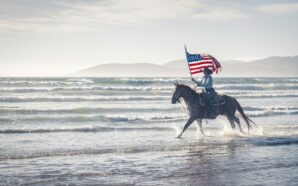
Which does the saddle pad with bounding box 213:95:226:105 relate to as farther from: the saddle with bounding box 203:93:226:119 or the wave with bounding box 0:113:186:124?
the wave with bounding box 0:113:186:124

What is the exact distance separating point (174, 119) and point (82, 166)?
A: 13758 mm

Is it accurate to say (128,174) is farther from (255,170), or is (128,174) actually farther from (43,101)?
(43,101)

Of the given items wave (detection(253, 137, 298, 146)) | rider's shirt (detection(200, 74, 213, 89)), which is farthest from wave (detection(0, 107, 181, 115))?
wave (detection(253, 137, 298, 146))

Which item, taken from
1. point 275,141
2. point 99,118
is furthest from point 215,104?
point 99,118

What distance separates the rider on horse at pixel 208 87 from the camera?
19438 millimetres

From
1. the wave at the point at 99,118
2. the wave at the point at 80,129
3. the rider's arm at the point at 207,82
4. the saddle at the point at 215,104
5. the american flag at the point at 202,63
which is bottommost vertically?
the wave at the point at 80,129

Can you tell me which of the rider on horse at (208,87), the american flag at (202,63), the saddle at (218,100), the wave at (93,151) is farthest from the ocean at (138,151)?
the american flag at (202,63)

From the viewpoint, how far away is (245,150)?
15.7m

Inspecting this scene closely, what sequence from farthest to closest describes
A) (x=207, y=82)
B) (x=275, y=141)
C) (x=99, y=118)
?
1. (x=99, y=118)
2. (x=207, y=82)
3. (x=275, y=141)

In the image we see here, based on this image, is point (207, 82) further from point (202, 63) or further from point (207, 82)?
point (202, 63)

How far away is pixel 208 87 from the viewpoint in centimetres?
1962

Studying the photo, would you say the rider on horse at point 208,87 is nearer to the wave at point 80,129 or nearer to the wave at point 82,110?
the wave at point 80,129

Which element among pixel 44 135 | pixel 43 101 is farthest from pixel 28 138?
pixel 43 101

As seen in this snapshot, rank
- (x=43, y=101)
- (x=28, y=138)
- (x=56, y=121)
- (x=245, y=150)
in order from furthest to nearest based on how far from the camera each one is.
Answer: (x=43, y=101)
(x=56, y=121)
(x=28, y=138)
(x=245, y=150)
